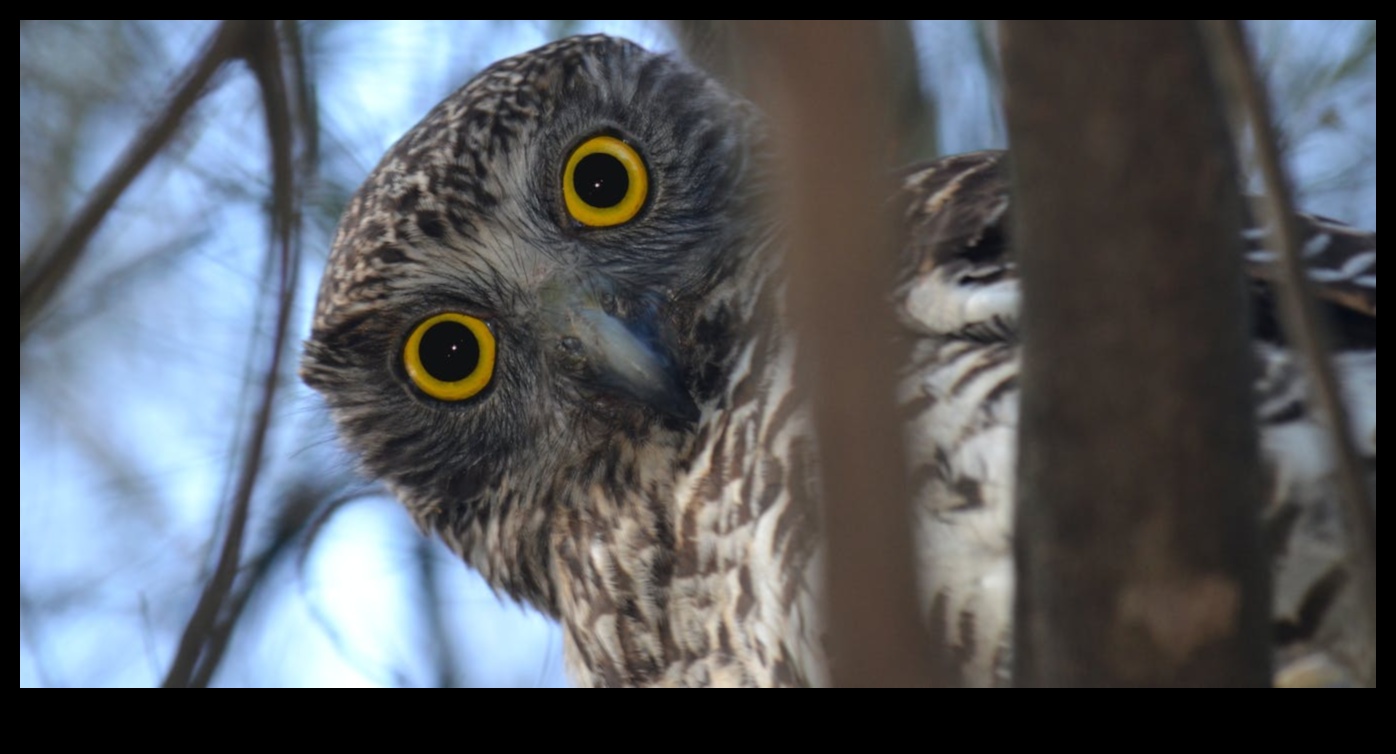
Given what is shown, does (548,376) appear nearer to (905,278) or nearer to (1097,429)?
(905,278)

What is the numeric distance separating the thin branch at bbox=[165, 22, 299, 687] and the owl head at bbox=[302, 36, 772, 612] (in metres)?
0.23

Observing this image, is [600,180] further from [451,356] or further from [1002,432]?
[1002,432]

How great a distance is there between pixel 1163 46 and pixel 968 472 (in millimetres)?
1077

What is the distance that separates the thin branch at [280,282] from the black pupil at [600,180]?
60 centimetres

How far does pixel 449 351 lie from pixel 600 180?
0.50 metres

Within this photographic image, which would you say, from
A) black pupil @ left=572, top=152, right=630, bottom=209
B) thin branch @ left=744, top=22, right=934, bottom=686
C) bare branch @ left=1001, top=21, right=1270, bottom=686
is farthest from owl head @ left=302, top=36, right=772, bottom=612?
thin branch @ left=744, top=22, right=934, bottom=686

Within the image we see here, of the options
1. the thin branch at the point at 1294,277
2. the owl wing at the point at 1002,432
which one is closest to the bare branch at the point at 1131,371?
the thin branch at the point at 1294,277

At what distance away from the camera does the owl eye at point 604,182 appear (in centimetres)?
291

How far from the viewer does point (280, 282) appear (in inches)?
111

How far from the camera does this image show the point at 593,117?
3.04m

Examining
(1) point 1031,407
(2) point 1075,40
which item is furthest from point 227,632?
(2) point 1075,40

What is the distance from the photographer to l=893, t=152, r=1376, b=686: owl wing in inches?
75.1

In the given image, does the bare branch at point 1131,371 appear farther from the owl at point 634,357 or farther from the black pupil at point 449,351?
the black pupil at point 449,351

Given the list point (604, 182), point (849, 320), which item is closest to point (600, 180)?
point (604, 182)
